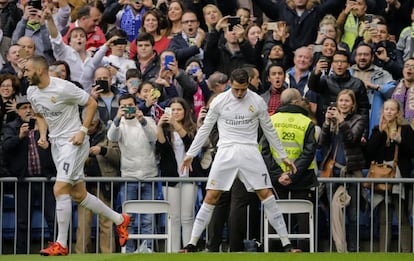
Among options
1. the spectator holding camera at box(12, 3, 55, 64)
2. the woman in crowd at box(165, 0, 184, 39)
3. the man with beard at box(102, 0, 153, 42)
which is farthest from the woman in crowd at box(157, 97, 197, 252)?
the man with beard at box(102, 0, 153, 42)

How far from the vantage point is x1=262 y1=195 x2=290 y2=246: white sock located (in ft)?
61.7

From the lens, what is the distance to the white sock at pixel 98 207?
1884 cm

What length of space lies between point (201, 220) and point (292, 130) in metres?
2.07

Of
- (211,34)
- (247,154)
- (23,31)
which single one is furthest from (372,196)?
(23,31)

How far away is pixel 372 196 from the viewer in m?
20.2

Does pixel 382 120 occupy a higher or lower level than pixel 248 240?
higher

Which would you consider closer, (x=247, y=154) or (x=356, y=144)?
(x=247, y=154)

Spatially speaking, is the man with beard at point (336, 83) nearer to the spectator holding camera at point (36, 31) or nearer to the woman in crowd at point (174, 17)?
the woman in crowd at point (174, 17)

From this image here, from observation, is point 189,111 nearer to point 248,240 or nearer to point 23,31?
point 248,240

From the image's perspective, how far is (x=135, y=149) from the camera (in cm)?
2069

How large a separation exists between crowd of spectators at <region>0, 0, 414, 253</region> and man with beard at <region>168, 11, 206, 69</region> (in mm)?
21

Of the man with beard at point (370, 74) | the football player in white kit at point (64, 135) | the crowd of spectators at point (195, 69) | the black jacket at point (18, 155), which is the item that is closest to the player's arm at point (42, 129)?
the football player in white kit at point (64, 135)

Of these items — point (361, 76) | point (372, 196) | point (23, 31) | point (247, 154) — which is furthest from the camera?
point (23, 31)

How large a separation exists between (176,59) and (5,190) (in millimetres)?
3507
